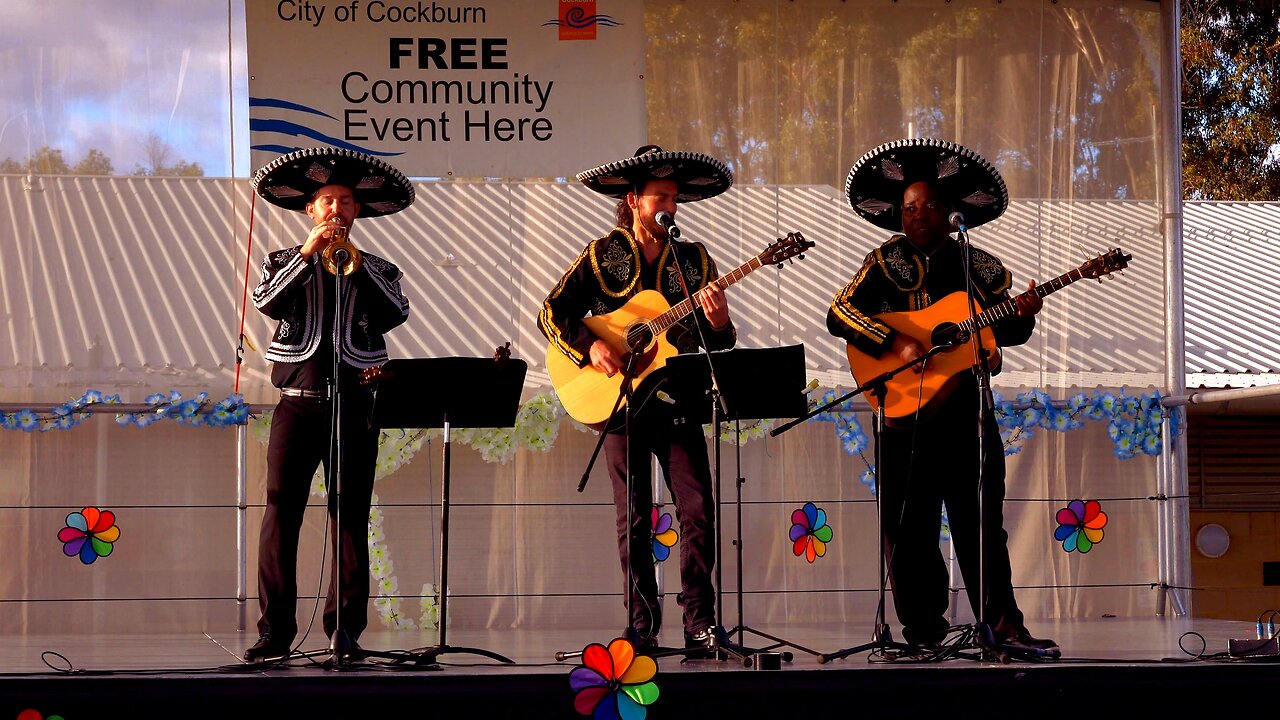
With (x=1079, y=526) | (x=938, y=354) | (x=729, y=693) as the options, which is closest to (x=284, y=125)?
(x=938, y=354)

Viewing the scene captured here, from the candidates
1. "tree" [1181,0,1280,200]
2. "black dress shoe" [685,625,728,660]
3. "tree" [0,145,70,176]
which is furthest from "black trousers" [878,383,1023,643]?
"tree" [1181,0,1280,200]

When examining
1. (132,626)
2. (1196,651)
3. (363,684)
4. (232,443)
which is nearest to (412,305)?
(232,443)

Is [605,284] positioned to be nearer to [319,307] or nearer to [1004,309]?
[319,307]

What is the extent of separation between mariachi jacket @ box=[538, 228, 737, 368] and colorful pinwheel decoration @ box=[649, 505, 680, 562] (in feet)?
6.37

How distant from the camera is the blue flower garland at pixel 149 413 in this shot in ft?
22.0

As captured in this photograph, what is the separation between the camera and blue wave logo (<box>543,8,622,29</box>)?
22.6 feet

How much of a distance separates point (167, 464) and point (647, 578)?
121 inches

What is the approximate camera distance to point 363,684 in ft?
13.0

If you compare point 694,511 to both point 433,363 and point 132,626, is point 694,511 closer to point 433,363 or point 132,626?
point 433,363

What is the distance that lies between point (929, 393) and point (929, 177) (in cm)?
78

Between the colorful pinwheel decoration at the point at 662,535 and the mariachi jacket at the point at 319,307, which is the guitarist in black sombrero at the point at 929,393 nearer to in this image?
the mariachi jacket at the point at 319,307

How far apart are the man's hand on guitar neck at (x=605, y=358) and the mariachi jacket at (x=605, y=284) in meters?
0.04

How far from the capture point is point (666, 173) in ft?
16.3

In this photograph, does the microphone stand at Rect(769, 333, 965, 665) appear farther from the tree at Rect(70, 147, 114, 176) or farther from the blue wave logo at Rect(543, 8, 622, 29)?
the tree at Rect(70, 147, 114, 176)
